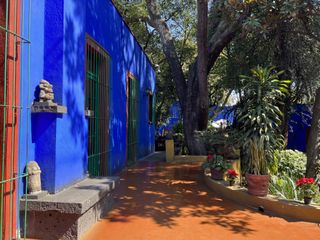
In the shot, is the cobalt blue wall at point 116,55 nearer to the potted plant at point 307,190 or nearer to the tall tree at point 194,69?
the tall tree at point 194,69

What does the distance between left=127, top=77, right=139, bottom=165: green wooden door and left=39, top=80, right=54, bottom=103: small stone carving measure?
20.7 feet

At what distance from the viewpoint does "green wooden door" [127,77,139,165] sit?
37.0 feet

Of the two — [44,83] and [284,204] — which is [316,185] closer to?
[284,204]

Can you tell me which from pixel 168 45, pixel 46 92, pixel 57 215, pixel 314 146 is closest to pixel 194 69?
pixel 168 45

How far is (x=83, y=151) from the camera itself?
605 centimetres

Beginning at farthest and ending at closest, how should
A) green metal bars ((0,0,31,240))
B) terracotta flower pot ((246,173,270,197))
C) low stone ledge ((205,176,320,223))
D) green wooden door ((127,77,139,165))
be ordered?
1. green wooden door ((127,77,139,165))
2. terracotta flower pot ((246,173,270,197))
3. low stone ledge ((205,176,320,223))
4. green metal bars ((0,0,31,240))

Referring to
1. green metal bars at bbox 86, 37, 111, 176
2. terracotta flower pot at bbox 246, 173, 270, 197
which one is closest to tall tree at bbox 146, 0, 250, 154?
green metal bars at bbox 86, 37, 111, 176

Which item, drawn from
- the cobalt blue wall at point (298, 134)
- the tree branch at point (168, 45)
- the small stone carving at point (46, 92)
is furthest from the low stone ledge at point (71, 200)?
the cobalt blue wall at point (298, 134)

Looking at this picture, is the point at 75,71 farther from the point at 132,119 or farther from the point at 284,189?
the point at 132,119

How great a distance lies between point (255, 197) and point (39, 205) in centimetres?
388

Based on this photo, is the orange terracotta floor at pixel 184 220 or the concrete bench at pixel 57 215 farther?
the orange terracotta floor at pixel 184 220

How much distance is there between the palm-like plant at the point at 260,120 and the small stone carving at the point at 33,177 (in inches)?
156

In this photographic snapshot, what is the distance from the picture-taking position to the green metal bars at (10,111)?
402 cm

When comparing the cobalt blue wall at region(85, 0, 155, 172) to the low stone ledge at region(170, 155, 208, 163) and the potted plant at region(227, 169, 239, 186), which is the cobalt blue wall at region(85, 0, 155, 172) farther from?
the potted plant at region(227, 169, 239, 186)
